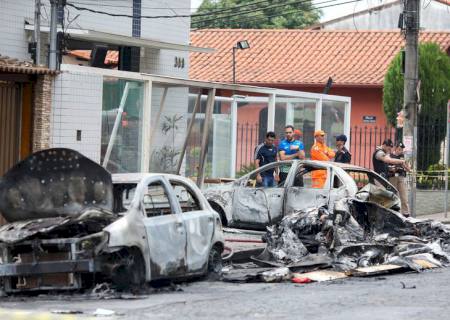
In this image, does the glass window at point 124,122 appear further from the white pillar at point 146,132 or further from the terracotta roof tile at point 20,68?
the terracotta roof tile at point 20,68

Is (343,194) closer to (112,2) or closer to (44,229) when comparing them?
(44,229)

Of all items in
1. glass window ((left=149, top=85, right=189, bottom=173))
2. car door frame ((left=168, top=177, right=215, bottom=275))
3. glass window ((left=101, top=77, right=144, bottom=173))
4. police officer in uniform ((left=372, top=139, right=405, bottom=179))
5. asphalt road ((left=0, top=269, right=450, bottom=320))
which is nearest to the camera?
asphalt road ((left=0, top=269, right=450, bottom=320))

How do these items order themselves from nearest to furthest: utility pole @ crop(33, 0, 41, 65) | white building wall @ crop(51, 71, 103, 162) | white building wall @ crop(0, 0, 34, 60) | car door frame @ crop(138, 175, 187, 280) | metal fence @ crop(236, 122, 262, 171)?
car door frame @ crop(138, 175, 187, 280), white building wall @ crop(51, 71, 103, 162), utility pole @ crop(33, 0, 41, 65), white building wall @ crop(0, 0, 34, 60), metal fence @ crop(236, 122, 262, 171)

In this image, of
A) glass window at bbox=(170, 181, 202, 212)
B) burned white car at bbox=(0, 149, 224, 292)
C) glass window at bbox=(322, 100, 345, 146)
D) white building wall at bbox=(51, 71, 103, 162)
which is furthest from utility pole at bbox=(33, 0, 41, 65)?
burned white car at bbox=(0, 149, 224, 292)

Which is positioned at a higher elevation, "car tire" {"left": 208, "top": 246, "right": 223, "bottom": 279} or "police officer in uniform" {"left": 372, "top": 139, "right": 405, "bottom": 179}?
"police officer in uniform" {"left": 372, "top": 139, "right": 405, "bottom": 179}

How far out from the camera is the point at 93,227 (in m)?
12.8

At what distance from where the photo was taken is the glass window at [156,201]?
1372cm

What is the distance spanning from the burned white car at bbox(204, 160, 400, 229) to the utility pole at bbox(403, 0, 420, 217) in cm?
574

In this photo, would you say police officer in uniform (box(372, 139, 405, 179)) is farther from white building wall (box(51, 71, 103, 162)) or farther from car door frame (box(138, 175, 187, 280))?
car door frame (box(138, 175, 187, 280))

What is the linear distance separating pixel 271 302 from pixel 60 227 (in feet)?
7.94

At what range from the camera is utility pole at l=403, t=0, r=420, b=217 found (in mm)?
25562

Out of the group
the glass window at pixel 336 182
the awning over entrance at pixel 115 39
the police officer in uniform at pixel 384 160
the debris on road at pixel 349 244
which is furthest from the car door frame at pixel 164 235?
the police officer in uniform at pixel 384 160

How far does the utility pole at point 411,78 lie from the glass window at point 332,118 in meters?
3.31

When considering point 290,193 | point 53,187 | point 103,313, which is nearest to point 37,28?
point 290,193
